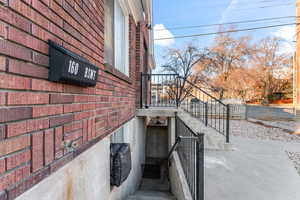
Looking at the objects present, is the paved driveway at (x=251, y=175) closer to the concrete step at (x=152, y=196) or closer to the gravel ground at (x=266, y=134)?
the concrete step at (x=152, y=196)

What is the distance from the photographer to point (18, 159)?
0.84m

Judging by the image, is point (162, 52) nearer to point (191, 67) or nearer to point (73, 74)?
point (191, 67)

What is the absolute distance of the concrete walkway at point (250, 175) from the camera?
248 centimetres

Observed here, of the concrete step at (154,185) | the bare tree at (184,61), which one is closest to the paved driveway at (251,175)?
the concrete step at (154,185)

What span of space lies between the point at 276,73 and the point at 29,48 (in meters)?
25.8

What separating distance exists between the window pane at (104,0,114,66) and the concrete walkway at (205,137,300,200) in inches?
106

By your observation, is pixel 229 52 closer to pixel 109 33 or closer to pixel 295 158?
pixel 295 158

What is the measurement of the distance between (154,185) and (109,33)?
15.2 ft

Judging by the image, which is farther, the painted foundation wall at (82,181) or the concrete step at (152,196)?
the concrete step at (152,196)

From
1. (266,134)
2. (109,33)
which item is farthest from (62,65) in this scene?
(266,134)

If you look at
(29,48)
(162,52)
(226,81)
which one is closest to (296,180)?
(29,48)

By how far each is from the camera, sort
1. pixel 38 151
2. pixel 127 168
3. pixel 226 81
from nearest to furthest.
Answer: pixel 38 151
pixel 127 168
pixel 226 81

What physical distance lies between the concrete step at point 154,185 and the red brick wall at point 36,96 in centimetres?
401

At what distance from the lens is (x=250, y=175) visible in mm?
3035
